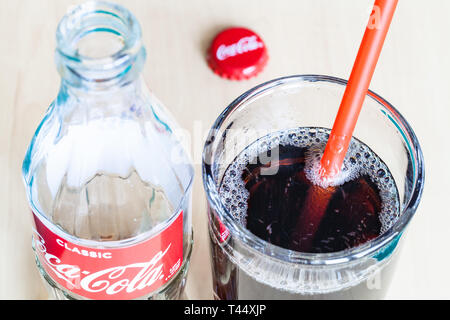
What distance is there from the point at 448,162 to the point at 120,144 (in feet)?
1.52

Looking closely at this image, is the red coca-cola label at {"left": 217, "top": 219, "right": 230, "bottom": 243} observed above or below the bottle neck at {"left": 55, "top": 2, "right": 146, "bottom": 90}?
below

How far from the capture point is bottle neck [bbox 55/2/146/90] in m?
0.58

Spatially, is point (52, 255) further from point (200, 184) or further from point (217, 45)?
point (217, 45)

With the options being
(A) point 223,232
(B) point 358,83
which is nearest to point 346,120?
(B) point 358,83

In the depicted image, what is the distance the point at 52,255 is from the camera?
0.72 m

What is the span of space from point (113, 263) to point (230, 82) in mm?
388

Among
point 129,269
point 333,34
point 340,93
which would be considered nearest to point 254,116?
point 340,93

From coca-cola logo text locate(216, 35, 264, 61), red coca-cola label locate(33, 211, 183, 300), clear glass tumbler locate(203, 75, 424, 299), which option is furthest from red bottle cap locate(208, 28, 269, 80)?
red coca-cola label locate(33, 211, 183, 300)

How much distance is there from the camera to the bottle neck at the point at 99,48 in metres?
0.58

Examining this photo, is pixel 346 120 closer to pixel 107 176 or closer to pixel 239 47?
pixel 107 176

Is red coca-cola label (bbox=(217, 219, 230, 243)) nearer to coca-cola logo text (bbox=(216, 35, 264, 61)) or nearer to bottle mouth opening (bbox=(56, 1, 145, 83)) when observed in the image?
bottle mouth opening (bbox=(56, 1, 145, 83))

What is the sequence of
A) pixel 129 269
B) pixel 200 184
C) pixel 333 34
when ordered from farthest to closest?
pixel 333 34
pixel 200 184
pixel 129 269

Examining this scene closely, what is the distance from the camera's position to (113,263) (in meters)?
0.69

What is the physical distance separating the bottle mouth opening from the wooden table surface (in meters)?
0.30
